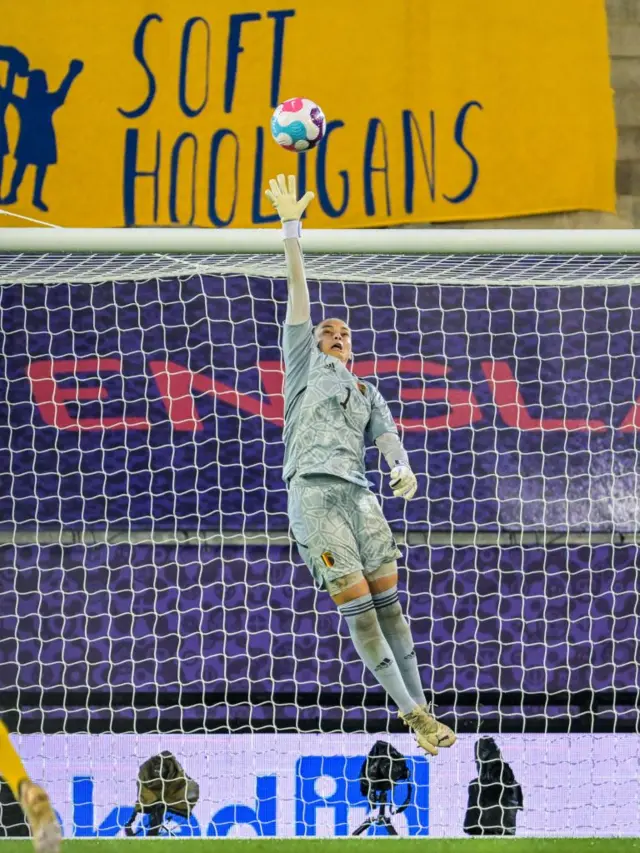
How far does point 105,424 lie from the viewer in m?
6.93

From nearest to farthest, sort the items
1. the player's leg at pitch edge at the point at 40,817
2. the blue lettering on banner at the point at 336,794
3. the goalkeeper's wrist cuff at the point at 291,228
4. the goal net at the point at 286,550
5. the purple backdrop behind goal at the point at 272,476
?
1. the player's leg at pitch edge at the point at 40,817
2. the goalkeeper's wrist cuff at the point at 291,228
3. the blue lettering on banner at the point at 336,794
4. the goal net at the point at 286,550
5. the purple backdrop behind goal at the point at 272,476

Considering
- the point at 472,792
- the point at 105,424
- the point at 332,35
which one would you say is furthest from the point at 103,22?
the point at 472,792

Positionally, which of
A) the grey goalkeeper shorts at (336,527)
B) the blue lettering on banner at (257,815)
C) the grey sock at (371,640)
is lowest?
the blue lettering on banner at (257,815)

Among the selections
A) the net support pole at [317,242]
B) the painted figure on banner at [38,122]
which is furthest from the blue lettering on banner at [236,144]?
the net support pole at [317,242]

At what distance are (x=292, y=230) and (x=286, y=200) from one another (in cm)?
11

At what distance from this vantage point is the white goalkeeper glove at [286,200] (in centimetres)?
457

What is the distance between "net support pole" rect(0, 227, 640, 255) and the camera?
5066mm

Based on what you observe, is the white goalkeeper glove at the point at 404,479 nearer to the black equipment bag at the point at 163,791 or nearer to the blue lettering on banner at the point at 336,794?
the blue lettering on banner at the point at 336,794

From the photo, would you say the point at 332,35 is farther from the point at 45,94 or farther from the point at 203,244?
the point at 203,244

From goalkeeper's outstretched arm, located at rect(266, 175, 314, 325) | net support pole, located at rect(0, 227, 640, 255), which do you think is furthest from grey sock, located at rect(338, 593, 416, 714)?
net support pole, located at rect(0, 227, 640, 255)

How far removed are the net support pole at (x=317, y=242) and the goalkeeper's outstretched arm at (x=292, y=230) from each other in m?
0.44

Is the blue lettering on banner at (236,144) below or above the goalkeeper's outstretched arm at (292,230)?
above

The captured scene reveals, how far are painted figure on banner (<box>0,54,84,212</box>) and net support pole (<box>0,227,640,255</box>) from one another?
7.30 ft

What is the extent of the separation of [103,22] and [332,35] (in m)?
1.26
